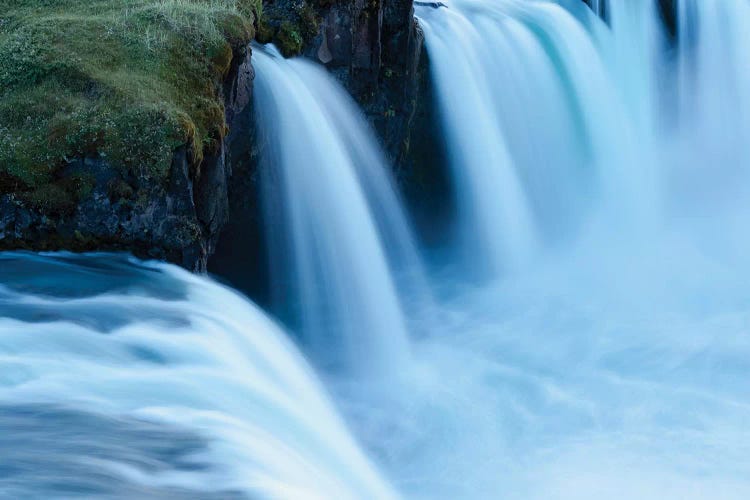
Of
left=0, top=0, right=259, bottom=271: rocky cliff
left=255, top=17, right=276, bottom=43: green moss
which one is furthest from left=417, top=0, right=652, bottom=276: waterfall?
left=0, top=0, right=259, bottom=271: rocky cliff

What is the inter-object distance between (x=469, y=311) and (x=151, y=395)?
5.38 m

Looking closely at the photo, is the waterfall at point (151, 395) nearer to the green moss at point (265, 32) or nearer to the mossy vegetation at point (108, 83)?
the mossy vegetation at point (108, 83)

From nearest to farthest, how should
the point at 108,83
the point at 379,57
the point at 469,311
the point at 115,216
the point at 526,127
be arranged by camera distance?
the point at 115,216 → the point at 108,83 → the point at 469,311 → the point at 379,57 → the point at 526,127

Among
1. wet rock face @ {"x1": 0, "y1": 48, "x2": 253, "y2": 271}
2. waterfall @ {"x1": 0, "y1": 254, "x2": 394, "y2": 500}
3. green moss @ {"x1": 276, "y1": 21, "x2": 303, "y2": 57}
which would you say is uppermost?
green moss @ {"x1": 276, "y1": 21, "x2": 303, "y2": 57}

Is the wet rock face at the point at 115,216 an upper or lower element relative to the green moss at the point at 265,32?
lower

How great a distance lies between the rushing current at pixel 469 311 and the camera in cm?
447

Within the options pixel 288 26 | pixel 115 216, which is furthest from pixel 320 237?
pixel 115 216

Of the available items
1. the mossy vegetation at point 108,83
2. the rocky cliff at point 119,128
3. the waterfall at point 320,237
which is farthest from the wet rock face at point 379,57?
the rocky cliff at point 119,128

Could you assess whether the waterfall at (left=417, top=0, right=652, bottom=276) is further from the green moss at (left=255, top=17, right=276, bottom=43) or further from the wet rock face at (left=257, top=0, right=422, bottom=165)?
the green moss at (left=255, top=17, right=276, bottom=43)

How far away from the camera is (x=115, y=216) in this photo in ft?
20.3

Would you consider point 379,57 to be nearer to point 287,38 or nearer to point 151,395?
point 287,38

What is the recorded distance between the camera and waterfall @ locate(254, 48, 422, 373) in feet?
26.2

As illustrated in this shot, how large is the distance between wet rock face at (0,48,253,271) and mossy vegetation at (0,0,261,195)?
0.06 metres

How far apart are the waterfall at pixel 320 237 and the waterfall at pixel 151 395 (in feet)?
5.14
